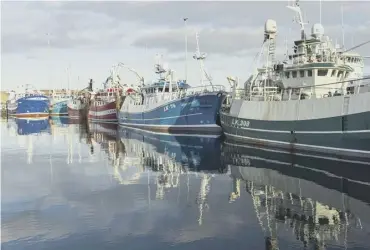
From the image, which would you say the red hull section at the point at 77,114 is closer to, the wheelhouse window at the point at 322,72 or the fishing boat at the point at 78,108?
the fishing boat at the point at 78,108

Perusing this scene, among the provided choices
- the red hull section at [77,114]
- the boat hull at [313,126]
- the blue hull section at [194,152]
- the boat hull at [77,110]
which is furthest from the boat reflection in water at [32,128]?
the boat hull at [313,126]

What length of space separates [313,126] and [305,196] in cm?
1040

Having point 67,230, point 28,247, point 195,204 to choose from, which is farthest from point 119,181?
point 28,247

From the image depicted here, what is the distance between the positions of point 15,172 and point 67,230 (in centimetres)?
1233

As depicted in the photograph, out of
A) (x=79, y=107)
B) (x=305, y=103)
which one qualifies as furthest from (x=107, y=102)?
(x=305, y=103)

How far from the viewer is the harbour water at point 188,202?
1114 centimetres

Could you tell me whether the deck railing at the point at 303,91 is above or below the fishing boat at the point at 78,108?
above

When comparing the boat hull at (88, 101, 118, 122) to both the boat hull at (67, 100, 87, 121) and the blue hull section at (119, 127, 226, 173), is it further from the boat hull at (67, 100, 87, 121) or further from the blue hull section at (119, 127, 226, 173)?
the blue hull section at (119, 127, 226, 173)

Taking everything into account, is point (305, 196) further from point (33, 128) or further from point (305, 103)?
point (33, 128)

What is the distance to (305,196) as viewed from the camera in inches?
608

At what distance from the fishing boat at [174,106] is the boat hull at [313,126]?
950 centimetres

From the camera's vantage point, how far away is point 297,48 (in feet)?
104

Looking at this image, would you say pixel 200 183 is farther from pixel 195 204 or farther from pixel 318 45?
pixel 318 45

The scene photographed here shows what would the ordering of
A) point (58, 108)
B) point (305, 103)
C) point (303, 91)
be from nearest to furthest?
point (305, 103) → point (303, 91) → point (58, 108)
